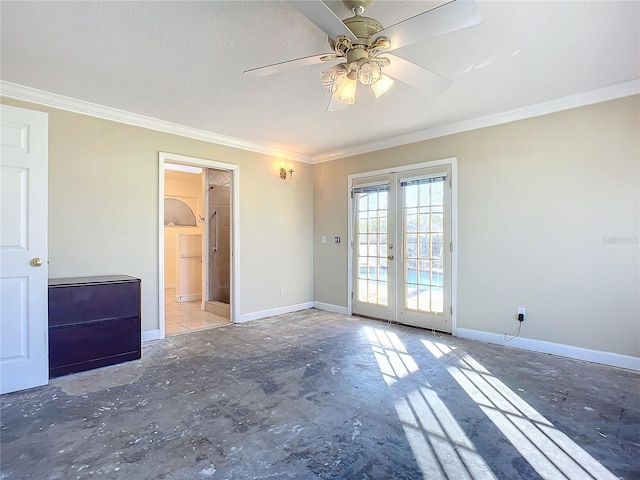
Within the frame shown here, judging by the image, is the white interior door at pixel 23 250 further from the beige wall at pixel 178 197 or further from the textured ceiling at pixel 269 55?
the beige wall at pixel 178 197

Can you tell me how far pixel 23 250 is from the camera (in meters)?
2.67

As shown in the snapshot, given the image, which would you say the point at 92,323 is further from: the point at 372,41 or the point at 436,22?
the point at 436,22

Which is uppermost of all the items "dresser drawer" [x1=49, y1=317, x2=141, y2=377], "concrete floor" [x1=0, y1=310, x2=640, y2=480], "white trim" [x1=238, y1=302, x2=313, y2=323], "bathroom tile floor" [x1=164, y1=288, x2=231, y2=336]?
"dresser drawer" [x1=49, y1=317, x2=141, y2=377]

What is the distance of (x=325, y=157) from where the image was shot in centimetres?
566

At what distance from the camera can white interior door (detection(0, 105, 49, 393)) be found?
8.52 ft

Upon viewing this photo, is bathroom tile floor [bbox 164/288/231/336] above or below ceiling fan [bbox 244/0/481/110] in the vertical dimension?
below

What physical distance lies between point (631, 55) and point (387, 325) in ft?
12.1

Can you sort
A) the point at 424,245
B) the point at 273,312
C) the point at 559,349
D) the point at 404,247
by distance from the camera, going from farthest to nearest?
the point at 273,312 < the point at 404,247 < the point at 424,245 < the point at 559,349

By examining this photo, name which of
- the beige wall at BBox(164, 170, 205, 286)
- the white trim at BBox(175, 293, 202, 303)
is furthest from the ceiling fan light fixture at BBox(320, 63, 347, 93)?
the beige wall at BBox(164, 170, 205, 286)

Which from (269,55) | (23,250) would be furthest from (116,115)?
(269,55)

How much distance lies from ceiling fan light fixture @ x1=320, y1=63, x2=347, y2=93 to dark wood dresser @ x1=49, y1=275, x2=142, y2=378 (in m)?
2.72

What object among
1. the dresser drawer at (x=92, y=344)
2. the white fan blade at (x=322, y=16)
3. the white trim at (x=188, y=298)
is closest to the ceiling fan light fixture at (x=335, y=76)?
the white fan blade at (x=322, y=16)

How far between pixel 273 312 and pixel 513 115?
415cm

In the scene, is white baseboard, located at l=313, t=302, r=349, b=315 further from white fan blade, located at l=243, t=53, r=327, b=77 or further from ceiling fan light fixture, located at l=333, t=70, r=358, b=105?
white fan blade, located at l=243, t=53, r=327, b=77
